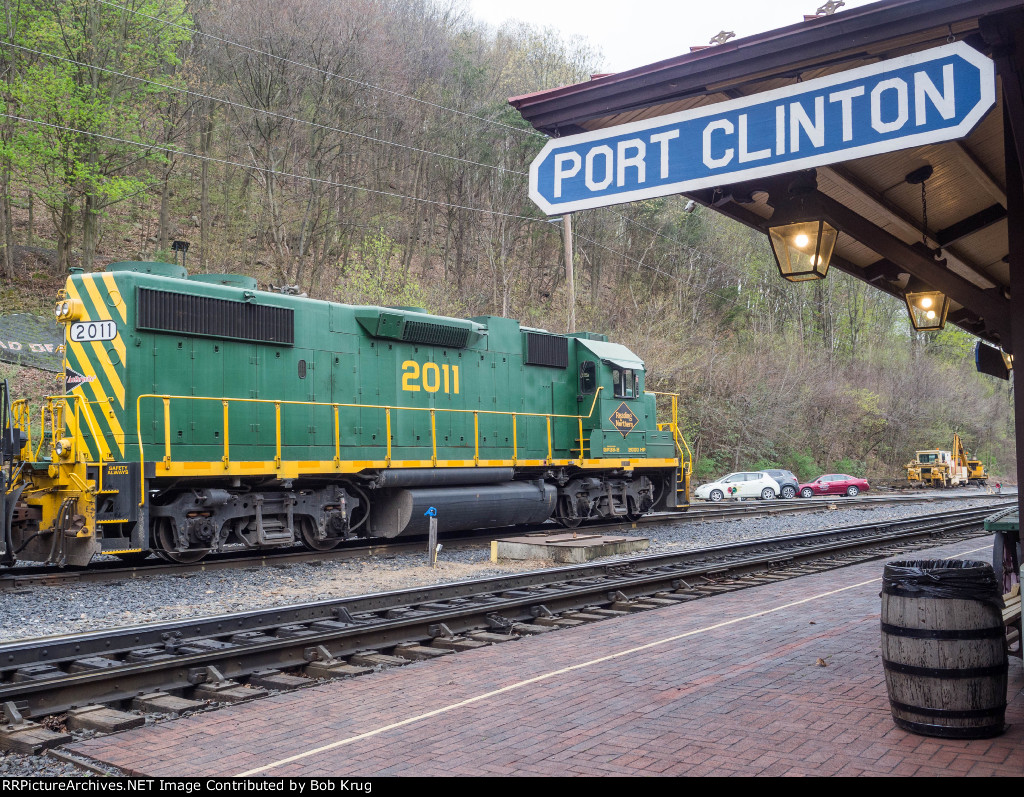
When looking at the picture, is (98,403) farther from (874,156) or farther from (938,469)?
(938,469)

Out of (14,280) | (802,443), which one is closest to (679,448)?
(14,280)

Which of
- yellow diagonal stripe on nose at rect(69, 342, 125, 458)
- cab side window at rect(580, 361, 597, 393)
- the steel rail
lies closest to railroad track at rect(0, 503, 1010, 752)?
the steel rail

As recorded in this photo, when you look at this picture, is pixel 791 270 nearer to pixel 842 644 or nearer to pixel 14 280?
pixel 842 644

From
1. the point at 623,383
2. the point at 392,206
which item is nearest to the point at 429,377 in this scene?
the point at 623,383

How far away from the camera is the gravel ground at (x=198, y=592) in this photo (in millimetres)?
7531

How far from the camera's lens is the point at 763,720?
4.67 m

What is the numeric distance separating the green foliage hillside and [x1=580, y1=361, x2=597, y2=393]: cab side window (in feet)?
37.5

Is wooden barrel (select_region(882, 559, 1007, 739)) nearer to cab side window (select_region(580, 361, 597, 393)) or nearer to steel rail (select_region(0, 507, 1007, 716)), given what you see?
steel rail (select_region(0, 507, 1007, 716))

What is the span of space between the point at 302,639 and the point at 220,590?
3712 millimetres

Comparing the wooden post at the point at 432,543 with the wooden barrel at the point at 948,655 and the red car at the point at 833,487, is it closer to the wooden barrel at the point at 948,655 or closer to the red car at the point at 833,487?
the wooden barrel at the point at 948,655

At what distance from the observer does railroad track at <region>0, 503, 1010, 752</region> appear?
530 centimetres

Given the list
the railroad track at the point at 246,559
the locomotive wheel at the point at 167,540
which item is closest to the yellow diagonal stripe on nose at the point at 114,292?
the locomotive wheel at the point at 167,540

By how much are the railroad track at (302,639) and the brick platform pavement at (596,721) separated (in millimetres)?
391

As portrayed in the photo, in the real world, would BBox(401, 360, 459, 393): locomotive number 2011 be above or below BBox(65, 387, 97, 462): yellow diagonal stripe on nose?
above
